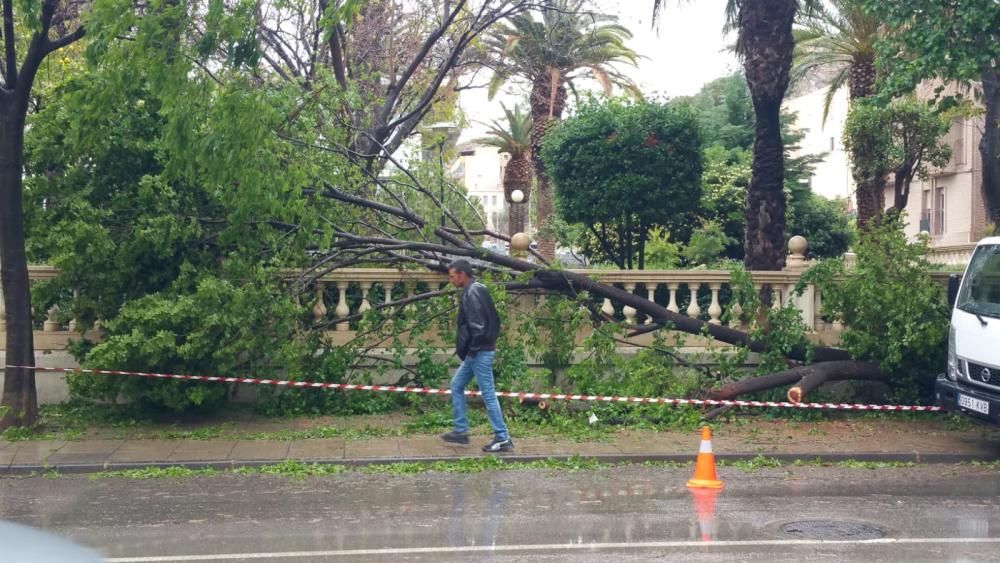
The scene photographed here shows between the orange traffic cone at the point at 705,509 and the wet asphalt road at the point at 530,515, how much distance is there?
14 millimetres

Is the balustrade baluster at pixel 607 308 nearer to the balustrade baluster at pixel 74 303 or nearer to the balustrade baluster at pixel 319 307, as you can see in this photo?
the balustrade baluster at pixel 319 307

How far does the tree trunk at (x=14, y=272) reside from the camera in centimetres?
1119

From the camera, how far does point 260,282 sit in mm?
11797

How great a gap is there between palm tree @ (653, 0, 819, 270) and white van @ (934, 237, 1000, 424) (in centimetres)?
422

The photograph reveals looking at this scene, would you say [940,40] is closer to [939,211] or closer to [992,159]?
[992,159]

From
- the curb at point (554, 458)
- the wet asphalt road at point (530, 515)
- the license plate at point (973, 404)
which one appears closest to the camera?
the wet asphalt road at point (530, 515)

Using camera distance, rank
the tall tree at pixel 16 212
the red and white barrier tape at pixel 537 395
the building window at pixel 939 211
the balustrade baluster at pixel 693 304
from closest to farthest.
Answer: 1. the tall tree at pixel 16 212
2. the red and white barrier tape at pixel 537 395
3. the balustrade baluster at pixel 693 304
4. the building window at pixel 939 211

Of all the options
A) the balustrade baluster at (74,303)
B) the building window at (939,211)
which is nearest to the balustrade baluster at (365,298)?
the balustrade baluster at (74,303)

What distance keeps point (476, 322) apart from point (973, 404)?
4865mm

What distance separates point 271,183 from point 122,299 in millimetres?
2421

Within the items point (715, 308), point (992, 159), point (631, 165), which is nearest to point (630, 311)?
point (715, 308)

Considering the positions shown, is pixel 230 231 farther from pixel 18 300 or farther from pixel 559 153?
pixel 559 153

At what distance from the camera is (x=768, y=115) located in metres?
15.6

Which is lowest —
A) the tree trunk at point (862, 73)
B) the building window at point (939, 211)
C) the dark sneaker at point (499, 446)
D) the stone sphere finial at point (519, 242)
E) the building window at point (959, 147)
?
the dark sneaker at point (499, 446)
